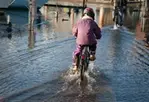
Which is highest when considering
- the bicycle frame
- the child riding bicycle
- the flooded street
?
the child riding bicycle

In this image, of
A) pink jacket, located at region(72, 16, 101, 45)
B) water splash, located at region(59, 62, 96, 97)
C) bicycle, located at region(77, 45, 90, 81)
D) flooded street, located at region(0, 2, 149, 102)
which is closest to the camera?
flooded street, located at region(0, 2, 149, 102)

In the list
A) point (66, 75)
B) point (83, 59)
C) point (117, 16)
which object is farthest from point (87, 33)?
point (117, 16)

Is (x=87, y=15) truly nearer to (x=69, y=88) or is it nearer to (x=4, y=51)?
(x=69, y=88)

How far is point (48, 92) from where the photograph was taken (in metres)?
8.82

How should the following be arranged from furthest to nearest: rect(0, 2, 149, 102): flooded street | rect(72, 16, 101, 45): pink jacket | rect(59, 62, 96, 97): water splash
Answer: rect(72, 16, 101, 45): pink jacket, rect(59, 62, 96, 97): water splash, rect(0, 2, 149, 102): flooded street

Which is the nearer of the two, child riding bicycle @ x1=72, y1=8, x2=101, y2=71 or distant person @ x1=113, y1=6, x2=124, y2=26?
child riding bicycle @ x1=72, y1=8, x2=101, y2=71

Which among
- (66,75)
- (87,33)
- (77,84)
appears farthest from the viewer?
(66,75)

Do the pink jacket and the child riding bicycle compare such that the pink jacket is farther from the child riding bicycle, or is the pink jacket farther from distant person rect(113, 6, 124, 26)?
distant person rect(113, 6, 124, 26)

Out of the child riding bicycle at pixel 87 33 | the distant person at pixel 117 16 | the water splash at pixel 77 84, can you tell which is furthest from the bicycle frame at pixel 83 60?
the distant person at pixel 117 16

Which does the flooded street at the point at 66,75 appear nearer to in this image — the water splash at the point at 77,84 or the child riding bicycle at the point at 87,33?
the water splash at the point at 77,84

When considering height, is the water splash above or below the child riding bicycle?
below

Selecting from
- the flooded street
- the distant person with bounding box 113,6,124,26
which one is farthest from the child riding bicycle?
the distant person with bounding box 113,6,124,26

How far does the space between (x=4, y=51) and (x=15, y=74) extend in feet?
14.4

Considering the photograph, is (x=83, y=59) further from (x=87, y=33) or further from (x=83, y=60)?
(x=87, y=33)
